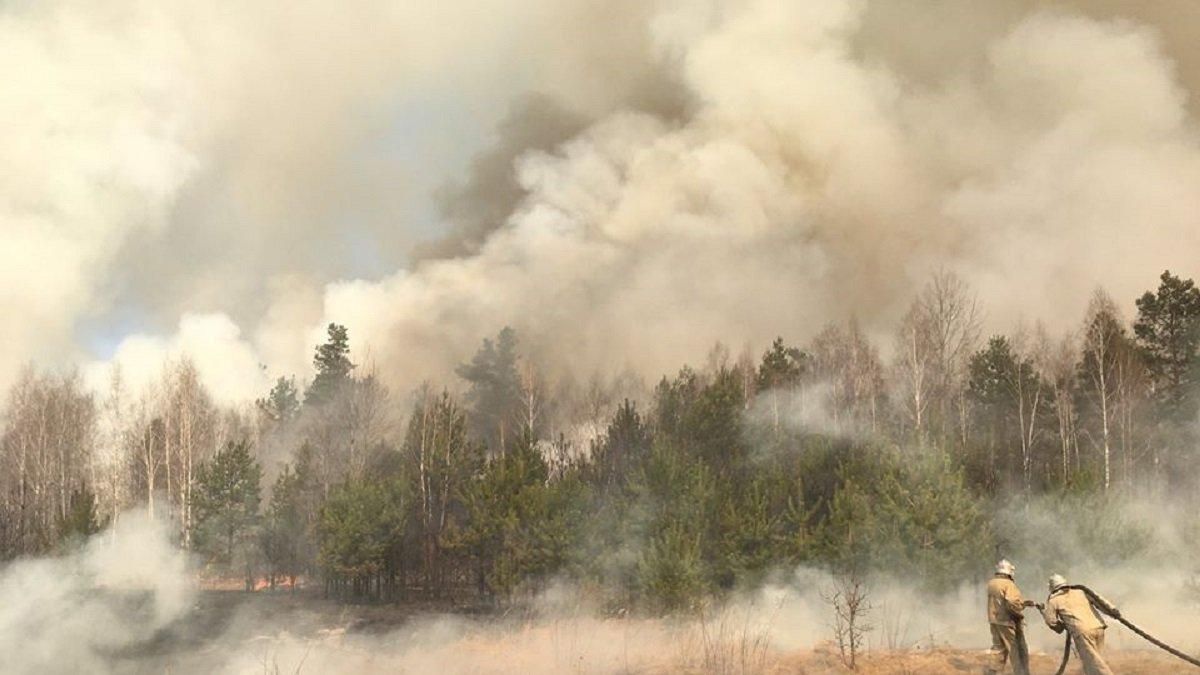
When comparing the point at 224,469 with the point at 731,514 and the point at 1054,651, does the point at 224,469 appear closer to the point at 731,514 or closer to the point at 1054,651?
the point at 731,514

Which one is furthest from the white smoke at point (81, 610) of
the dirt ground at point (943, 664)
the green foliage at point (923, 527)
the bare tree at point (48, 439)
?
the bare tree at point (48, 439)

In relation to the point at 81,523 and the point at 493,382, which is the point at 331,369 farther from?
the point at 81,523

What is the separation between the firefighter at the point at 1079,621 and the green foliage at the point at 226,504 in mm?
31987

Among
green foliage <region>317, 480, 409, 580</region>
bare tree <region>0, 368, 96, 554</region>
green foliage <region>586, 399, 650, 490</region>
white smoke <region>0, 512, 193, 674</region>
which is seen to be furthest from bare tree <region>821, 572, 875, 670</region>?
bare tree <region>0, 368, 96, 554</region>

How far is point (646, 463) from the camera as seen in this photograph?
27422mm

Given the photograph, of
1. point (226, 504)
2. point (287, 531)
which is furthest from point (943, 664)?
point (287, 531)

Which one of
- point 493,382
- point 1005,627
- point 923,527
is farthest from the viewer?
point 493,382

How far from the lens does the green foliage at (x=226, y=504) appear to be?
3488 centimetres

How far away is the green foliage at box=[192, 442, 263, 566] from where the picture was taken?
3488cm

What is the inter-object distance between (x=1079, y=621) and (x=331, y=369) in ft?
168

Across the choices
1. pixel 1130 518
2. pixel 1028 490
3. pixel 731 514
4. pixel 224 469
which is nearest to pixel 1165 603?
pixel 1130 518

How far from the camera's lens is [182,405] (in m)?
45.2

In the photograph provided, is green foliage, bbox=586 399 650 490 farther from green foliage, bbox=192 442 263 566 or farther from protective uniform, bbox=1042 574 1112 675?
protective uniform, bbox=1042 574 1112 675

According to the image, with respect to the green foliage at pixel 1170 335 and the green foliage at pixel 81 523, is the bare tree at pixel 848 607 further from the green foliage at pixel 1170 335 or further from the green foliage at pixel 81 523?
the green foliage at pixel 1170 335
